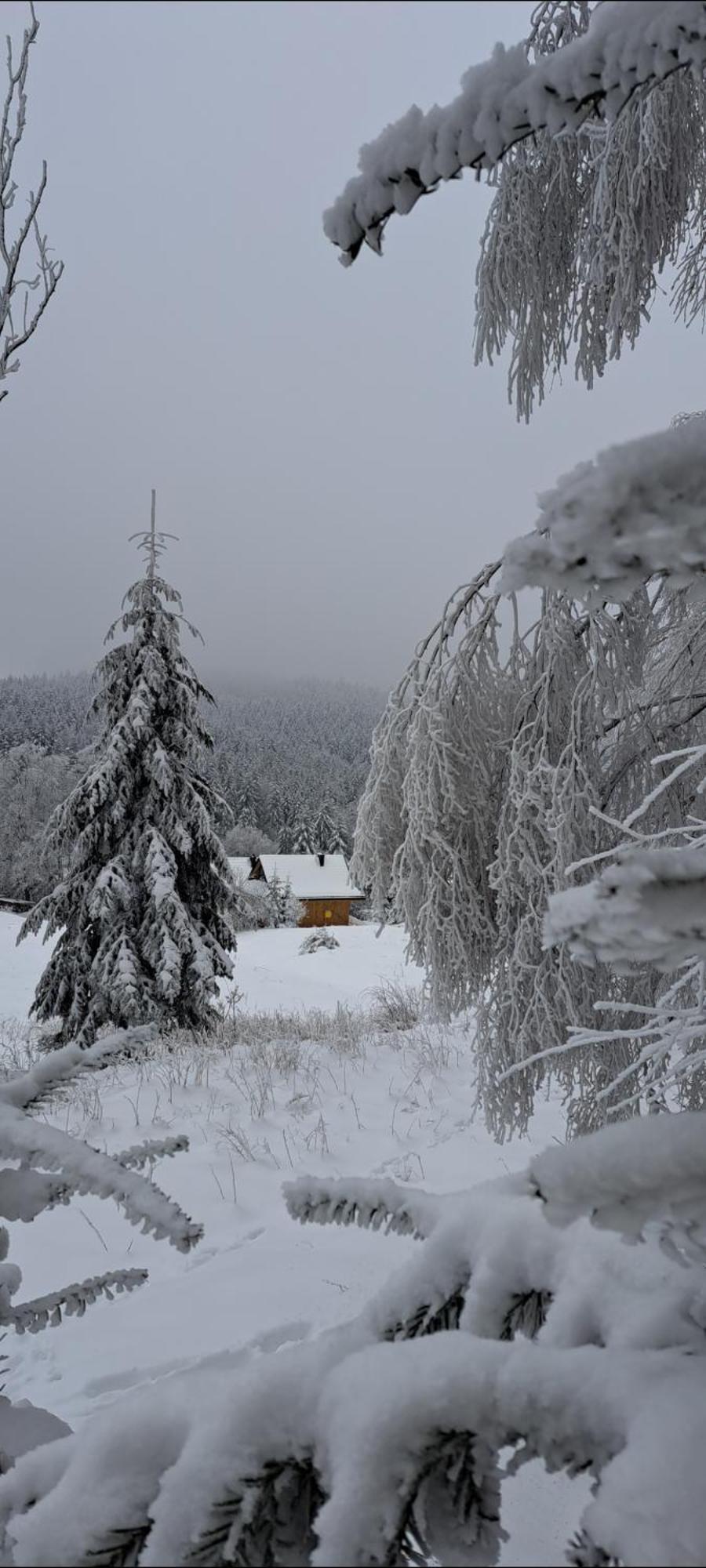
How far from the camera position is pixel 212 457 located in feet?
335

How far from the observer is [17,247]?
414cm

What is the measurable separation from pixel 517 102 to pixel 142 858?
11257 millimetres

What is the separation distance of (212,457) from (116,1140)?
108 m

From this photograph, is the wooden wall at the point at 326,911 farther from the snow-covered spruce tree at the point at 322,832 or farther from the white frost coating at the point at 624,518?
the white frost coating at the point at 624,518

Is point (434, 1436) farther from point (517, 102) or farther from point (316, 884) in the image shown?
point (316, 884)

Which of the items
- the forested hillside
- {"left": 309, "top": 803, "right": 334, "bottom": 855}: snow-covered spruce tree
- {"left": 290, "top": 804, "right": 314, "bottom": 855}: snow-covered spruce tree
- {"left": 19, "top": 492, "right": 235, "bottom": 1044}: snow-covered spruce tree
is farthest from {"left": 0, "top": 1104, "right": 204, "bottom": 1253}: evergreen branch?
{"left": 309, "top": 803, "right": 334, "bottom": 855}: snow-covered spruce tree

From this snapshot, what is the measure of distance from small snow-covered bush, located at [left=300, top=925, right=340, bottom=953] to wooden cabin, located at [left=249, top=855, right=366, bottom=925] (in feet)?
54.4

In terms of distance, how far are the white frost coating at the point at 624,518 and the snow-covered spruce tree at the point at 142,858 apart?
10768mm

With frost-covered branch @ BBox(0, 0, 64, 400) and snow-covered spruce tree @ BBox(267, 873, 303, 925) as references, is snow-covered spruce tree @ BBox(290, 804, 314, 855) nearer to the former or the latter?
snow-covered spruce tree @ BBox(267, 873, 303, 925)

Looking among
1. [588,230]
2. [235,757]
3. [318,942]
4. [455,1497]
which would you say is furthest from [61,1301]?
[235,757]

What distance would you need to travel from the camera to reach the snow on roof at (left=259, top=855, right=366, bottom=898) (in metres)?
40.5

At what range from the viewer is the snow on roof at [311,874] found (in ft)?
133

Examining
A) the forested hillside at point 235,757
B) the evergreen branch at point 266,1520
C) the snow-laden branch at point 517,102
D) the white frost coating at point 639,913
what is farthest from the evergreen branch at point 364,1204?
the forested hillside at point 235,757

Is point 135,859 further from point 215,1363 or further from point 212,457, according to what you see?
point 212,457
